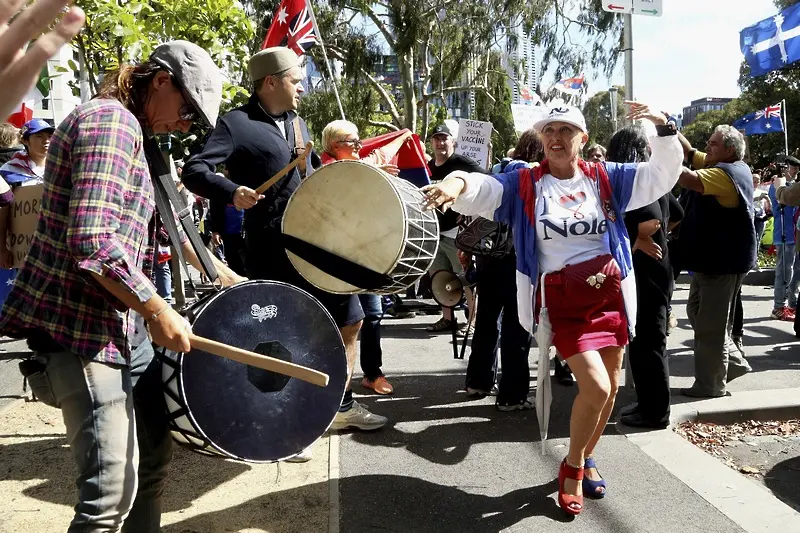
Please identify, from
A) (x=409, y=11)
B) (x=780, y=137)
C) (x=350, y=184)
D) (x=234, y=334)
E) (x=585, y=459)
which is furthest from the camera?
(x=780, y=137)

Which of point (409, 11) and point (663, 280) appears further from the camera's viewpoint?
point (409, 11)

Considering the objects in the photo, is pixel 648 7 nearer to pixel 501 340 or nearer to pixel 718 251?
pixel 718 251

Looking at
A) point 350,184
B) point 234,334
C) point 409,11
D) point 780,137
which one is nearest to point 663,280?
point 350,184

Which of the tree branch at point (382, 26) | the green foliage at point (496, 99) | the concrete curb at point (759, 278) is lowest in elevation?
the concrete curb at point (759, 278)

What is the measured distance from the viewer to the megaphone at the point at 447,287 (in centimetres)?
669

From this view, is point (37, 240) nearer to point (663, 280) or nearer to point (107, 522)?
point (107, 522)

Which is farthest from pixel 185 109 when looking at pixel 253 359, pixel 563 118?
pixel 563 118

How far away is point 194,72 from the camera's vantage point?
7.53 feet

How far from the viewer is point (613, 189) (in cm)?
352

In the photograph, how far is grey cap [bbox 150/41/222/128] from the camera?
2289 millimetres

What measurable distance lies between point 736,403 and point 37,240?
4.44m

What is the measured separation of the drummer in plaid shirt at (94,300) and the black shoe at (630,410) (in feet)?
10.9

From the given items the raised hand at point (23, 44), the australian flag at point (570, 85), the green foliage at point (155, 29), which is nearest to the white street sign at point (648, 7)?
the australian flag at point (570, 85)

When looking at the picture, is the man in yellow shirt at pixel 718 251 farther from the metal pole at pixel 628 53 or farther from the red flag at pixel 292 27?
the red flag at pixel 292 27
